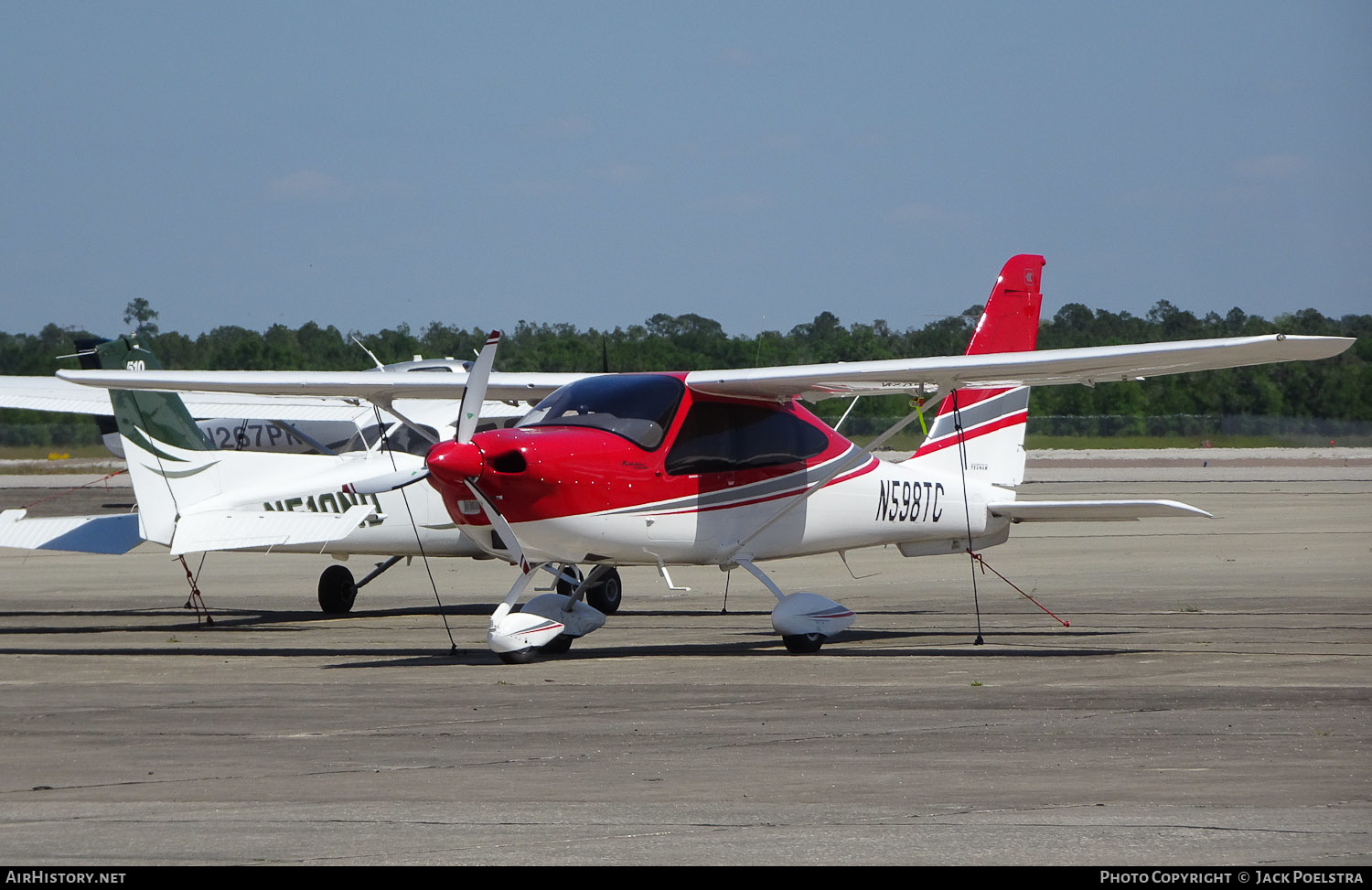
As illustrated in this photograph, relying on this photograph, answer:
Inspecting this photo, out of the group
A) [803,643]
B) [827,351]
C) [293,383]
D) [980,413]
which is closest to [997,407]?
[980,413]

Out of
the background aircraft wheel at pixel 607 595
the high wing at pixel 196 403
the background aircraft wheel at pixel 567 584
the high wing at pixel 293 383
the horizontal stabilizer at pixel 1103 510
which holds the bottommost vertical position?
the background aircraft wheel at pixel 607 595

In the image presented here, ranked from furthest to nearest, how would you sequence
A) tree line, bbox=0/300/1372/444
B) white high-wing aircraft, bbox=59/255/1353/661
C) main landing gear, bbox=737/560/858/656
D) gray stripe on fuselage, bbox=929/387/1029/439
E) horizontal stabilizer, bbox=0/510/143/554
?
tree line, bbox=0/300/1372/444, gray stripe on fuselage, bbox=929/387/1029/439, horizontal stabilizer, bbox=0/510/143/554, main landing gear, bbox=737/560/858/656, white high-wing aircraft, bbox=59/255/1353/661

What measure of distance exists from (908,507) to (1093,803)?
Result: 7.79 meters

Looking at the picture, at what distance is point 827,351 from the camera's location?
56094 millimetres

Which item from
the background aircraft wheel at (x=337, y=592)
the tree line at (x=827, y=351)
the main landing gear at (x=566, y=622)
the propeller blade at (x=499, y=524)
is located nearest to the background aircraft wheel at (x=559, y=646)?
the main landing gear at (x=566, y=622)

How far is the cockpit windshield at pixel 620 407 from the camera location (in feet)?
39.4

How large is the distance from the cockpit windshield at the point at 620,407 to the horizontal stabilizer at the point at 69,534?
4.72 m

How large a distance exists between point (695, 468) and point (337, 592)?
19.2 ft

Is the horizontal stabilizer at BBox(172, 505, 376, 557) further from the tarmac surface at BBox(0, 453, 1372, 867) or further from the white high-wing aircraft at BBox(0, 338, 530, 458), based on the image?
the white high-wing aircraft at BBox(0, 338, 530, 458)

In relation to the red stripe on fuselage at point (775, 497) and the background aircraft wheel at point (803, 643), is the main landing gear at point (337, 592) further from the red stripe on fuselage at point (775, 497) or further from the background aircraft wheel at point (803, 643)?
the background aircraft wheel at point (803, 643)

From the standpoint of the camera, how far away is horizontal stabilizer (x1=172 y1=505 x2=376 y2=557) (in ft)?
46.7

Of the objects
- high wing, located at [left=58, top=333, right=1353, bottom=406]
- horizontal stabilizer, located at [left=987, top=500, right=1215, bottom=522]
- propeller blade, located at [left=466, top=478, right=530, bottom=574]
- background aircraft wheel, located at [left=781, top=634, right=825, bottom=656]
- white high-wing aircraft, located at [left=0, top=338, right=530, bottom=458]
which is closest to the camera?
propeller blade, located at [left=466, top=478, right=530, bottom=574]

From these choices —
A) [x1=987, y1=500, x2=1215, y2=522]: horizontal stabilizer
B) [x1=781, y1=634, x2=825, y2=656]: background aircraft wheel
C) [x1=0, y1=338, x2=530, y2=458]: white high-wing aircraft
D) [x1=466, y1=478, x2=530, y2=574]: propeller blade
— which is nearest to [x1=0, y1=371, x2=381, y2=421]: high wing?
[x1=0, y1=338, x2=530, y2=458]: white high-wing aircraft

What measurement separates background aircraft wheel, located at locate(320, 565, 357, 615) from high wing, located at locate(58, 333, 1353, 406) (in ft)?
9.78
